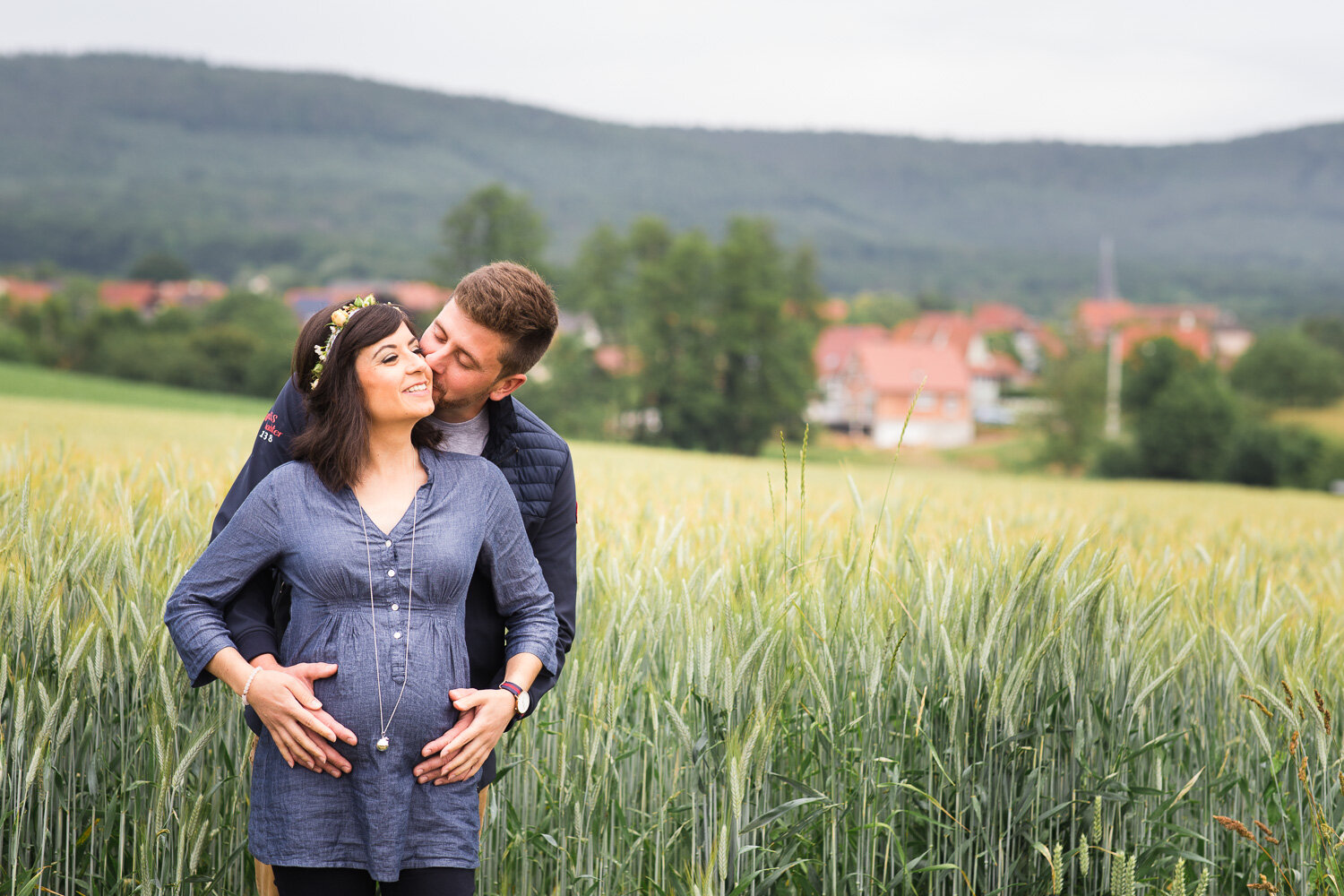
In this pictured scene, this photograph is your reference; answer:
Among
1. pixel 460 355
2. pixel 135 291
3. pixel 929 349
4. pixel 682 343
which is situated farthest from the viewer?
pixel 135 291

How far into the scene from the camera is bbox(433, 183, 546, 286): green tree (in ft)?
154

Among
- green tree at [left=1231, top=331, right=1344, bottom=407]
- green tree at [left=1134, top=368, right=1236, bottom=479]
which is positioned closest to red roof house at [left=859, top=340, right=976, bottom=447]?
green tree at [left=1231, top=331, right=1344, bottom=407]

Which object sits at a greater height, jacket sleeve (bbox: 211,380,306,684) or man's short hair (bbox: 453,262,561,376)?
man's short hair (bbox: 453,262,561,376)

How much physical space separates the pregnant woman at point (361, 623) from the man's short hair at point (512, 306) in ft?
0.52

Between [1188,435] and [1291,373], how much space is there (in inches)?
813

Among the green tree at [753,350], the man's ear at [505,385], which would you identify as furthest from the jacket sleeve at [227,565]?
the green tree at [753,350]

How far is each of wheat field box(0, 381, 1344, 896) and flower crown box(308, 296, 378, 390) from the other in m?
0.66

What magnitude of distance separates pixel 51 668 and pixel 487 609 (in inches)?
38.8

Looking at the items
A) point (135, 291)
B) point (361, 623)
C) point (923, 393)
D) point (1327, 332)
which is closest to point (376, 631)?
point (361, 623)

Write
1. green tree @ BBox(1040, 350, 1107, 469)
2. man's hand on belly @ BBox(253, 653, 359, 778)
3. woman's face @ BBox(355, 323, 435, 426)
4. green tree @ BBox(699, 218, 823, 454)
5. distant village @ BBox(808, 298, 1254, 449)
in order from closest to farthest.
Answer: man's hand on belly @ BBox(253, 653, 359, 778)
woman's face @ BBox(355, 323, 435, 426)
green tree @ BBox(699, 218, 823, 454)
green tree @ BBox(1040, 350, 1107, 469)
distant village @ BBox(808, 298, 1254, 449)

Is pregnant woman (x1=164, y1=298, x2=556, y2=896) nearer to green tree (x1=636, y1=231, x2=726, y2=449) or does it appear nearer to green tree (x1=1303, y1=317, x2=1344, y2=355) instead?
green tree (x1=636, y1=231, x2=726, y2=449)

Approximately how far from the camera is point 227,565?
5.87 feet

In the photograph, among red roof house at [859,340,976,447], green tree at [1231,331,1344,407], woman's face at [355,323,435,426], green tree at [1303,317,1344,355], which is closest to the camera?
woman's face at [355,323,435,426]

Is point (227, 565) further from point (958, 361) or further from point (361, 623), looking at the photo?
point (958, 361)
